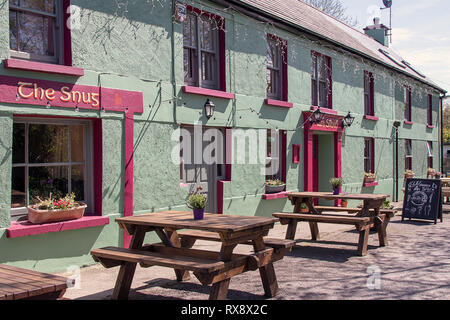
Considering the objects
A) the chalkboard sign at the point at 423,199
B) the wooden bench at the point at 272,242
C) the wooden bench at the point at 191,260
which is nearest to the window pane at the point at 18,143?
the wooden bench at the point at 191,260

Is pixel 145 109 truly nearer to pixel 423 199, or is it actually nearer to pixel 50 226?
pixel 50 226

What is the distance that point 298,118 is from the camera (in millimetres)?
11883

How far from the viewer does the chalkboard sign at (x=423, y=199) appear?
36.8 ft

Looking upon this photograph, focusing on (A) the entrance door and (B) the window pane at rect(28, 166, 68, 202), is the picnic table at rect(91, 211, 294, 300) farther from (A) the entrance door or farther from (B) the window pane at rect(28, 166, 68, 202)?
(A) the entrance door

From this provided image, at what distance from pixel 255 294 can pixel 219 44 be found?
5.76 m

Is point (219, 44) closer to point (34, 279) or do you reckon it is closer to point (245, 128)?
point (245, 128)

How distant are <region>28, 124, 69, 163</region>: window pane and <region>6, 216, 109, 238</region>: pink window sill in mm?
946

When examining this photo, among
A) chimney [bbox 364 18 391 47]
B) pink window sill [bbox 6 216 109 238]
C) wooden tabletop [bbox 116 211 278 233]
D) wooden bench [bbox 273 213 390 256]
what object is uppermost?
chimney [bbox 364 18 391 47]

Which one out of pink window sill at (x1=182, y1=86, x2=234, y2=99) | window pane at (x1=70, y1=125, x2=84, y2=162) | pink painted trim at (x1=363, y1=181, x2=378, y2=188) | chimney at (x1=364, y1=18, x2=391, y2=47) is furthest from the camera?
chimney at (x1=364, y1=18, x2=391, y2=47)

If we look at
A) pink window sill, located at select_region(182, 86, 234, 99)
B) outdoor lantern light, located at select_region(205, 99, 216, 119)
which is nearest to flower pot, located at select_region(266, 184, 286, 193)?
pink window sill, located at select_region(182, 86, 234, 99)

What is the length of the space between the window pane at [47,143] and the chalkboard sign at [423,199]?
8.15 metres

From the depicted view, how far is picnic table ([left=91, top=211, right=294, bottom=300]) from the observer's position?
467 centimetres

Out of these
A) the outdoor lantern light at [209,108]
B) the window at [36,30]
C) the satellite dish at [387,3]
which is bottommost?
the outdoor lantern light at [209,108]

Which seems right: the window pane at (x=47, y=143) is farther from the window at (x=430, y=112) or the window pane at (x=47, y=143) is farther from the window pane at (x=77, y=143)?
the window at (x=430, y=112)
